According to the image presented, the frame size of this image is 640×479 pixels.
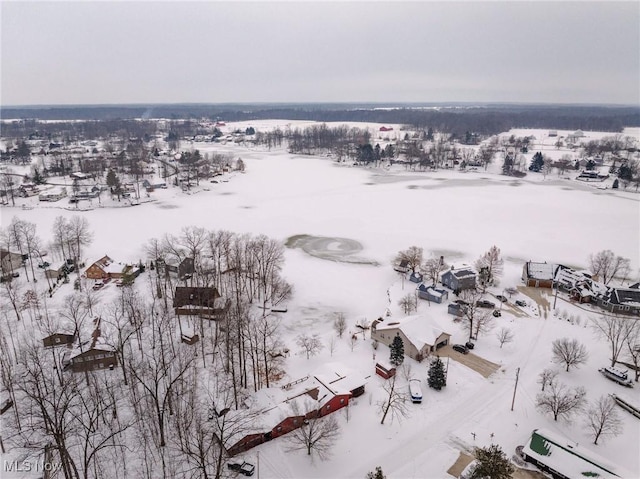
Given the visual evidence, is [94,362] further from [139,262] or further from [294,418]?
[139,262]

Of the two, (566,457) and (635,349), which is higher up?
(635,349)

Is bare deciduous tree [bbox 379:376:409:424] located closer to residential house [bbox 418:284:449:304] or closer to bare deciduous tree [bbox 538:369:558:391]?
bare deciduous tree [bbox 538:369:558:391]

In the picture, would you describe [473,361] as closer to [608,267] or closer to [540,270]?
[540,270]

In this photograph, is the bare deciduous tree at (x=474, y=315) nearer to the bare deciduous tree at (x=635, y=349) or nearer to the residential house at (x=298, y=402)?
the bare deciduous tree at (x=635, y=349)

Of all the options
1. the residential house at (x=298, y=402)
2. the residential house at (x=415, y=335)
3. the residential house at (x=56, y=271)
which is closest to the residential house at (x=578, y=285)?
the residential house at (x=415, y=335)

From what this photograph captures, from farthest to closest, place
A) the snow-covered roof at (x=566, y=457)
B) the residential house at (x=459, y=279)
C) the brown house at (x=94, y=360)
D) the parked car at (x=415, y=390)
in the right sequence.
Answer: the residential house at (x=459, y=279) < the brown house at (x=94, y=360) < the parked car at (x=415, y=390) < the snow-covered roof at (x=566, y=457)

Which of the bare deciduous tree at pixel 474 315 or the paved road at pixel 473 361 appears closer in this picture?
the paved road at pixel 473 361

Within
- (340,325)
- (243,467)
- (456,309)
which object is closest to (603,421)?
(456,309)
